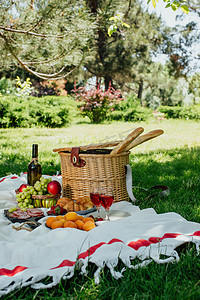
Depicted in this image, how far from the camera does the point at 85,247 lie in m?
1.76

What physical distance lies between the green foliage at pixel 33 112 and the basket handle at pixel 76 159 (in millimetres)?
7765

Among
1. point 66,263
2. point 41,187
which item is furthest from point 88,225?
point 41,187

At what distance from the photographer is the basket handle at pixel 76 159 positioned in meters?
2.75

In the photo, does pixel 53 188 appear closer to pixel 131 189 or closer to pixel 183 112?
pixel 131 189

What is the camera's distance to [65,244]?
1812mm

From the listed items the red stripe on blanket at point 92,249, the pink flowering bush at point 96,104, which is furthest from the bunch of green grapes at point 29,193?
the pink flowering bush at point 96,104

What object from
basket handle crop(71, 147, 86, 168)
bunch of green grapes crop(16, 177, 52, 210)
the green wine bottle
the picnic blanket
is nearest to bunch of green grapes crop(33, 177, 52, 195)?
bunch of green grapes crop(16, 177, 52, 210)

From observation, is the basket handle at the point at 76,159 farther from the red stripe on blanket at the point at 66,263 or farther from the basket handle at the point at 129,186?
the red stripe on blanket at the point at 66,263

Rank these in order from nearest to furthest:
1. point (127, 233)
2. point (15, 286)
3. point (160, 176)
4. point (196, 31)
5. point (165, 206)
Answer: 1. point (15, 286)
2. point (127, 233)
3. point (165, 206)
4. point (160, 176)
5. point (196, 31)

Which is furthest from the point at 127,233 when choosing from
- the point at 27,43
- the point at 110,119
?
the point at 110,119

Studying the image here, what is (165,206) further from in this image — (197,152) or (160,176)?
(197,152)

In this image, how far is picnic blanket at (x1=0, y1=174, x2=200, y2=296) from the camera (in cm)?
149

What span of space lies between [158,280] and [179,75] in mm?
18009

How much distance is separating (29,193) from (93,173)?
1.98 feet
